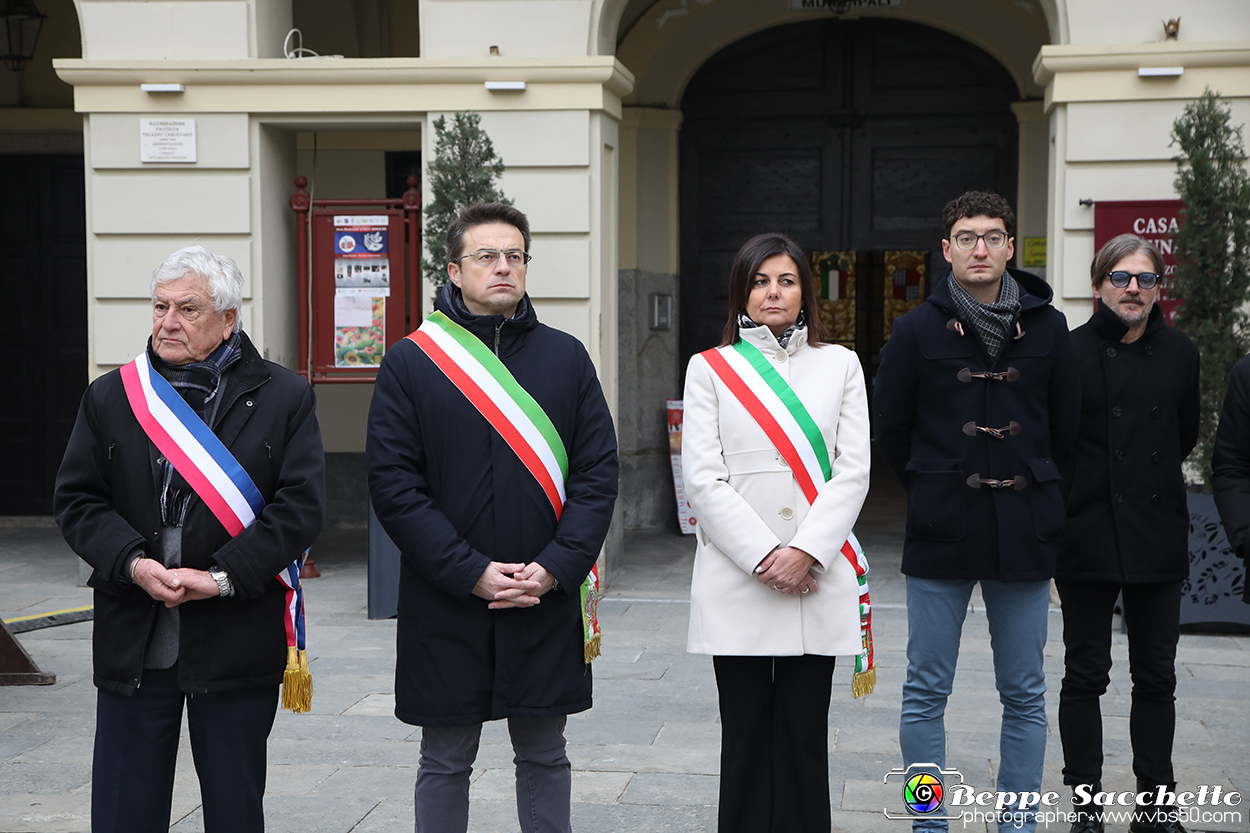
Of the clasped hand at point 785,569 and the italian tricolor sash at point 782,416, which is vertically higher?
the italian tricolor sash at point 782,416

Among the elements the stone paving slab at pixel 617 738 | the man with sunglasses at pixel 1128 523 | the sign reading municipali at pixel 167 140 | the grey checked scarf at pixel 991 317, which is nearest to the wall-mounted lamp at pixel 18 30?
the sign reading municipali at pixel 167 140

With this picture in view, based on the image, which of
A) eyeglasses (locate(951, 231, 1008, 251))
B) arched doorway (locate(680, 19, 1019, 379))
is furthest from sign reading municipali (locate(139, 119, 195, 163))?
eyeglasses (locate(951, 231, 1008, 251))

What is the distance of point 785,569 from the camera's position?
3.48 meters

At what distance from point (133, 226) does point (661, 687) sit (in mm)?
4795

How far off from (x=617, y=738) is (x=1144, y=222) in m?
4.65

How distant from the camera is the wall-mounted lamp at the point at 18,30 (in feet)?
33.9

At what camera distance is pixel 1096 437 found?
415 centimetres

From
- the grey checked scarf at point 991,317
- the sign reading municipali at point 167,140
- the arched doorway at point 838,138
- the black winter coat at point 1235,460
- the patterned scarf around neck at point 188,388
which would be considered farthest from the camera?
the arched doorway at point 838,138

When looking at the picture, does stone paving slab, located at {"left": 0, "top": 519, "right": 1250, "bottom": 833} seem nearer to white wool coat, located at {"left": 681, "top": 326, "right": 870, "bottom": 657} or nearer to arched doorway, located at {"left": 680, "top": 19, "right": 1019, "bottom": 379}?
white wool coat, located at {"left": 681, "top": 326, "right": 870, "bottom": 657}

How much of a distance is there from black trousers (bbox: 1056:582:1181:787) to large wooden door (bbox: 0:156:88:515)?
9.39 meters

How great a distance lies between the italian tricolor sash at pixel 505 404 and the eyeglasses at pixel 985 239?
1.34m

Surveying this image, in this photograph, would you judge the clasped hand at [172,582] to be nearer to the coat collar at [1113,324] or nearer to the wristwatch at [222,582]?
the wristwatch at [222,582]

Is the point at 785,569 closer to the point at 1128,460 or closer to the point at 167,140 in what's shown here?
the point at 1128,460

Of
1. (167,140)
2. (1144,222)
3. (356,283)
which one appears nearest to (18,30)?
(167,140)
